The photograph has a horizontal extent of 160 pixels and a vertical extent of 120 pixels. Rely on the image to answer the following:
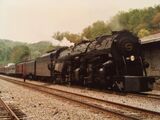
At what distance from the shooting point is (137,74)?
1702 centimetres

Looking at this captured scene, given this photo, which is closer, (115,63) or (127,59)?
(115,63)

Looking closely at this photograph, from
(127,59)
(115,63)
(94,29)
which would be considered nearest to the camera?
(115,63)

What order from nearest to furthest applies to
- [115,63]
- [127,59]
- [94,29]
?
1. [115,63]
2. [127,59]
3. [94,29]

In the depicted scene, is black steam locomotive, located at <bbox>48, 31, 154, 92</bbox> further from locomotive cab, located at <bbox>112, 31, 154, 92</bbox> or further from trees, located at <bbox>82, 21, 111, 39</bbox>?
trees, located at <bbox>82, 21, 111, 39</bbox>

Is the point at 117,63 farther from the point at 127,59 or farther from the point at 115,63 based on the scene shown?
the point at 127,59

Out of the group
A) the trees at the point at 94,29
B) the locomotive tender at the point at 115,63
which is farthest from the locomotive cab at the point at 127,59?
the trees at the point at 94,29

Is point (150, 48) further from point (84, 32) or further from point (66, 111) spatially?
point (84, 32)

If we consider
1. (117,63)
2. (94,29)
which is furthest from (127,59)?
(94,29)

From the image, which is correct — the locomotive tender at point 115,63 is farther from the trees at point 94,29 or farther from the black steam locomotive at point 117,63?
the trees at point 94,29

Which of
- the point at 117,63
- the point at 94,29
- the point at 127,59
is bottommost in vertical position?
the point at 117,63

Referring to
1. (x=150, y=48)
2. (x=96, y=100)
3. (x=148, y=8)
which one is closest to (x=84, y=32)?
(x=148, y=8)

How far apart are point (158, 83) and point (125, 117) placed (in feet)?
42.6

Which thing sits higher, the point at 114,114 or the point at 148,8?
the point at 148,8

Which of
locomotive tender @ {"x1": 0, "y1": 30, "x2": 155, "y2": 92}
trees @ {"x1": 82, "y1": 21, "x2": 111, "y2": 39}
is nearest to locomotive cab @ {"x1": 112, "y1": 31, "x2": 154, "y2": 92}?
locomotive tender @ {"x1": 0, "y1": 30, "x2": 155, "y2": 92}
